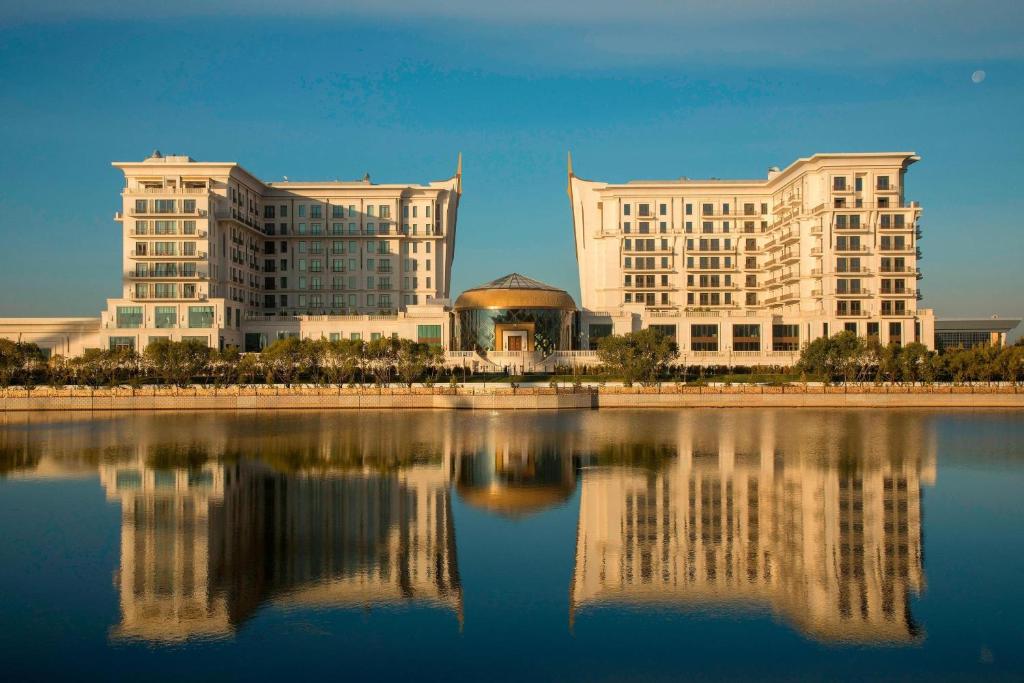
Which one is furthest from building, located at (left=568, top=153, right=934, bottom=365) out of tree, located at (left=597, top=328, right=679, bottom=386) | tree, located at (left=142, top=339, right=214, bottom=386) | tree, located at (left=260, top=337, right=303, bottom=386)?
tree, located at (left=142, top=339, right=214, bottom=386)

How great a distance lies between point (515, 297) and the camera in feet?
334

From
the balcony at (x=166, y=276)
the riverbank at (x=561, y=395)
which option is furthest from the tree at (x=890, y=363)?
the balcony at (x=166, y=276)

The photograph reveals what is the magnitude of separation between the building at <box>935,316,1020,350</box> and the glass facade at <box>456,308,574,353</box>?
54489mm

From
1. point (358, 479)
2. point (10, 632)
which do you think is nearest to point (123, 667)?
point (10, 632)

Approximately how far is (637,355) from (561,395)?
12.1m

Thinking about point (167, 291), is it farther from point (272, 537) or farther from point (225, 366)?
point (272, 537)

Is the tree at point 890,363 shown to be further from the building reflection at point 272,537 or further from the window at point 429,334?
the building reflection at point 272,537

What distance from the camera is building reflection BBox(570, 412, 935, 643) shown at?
21.8 m

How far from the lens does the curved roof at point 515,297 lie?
332 feet

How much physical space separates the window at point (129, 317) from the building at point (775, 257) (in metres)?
47.9

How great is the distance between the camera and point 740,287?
118438mm

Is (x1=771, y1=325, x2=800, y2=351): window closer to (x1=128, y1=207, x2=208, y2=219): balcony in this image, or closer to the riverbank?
the riverbank

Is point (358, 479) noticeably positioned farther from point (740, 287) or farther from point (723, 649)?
point (740, 287)

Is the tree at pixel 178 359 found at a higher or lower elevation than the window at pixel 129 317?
lower
